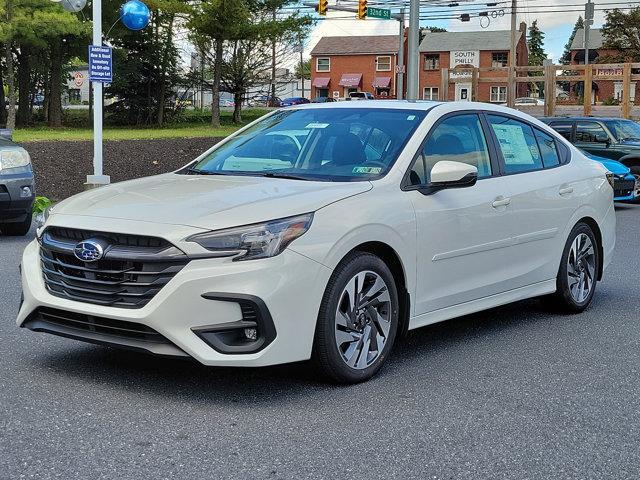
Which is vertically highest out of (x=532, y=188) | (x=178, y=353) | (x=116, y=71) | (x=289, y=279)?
(x=116, y=71)

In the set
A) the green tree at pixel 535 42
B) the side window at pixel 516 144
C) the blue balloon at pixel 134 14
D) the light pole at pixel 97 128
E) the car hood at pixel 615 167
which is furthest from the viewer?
the green tree at pixel 535 42

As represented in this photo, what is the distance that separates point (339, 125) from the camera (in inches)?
230

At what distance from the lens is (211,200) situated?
15.4ft

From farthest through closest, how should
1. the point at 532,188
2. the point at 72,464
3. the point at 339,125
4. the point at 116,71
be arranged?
the point at 116,71 → the point at 532,188 → the point at 339,125 → the point at 72,464

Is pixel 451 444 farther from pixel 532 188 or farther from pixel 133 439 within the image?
pixel 532 188

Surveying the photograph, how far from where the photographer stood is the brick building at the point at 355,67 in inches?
3211

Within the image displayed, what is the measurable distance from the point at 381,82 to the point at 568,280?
75627 mm

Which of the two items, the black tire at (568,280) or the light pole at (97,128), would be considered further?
the light pole at (97,128)

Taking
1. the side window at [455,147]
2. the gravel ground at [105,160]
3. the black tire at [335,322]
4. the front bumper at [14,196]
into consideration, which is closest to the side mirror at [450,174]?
the side window at [455,147]

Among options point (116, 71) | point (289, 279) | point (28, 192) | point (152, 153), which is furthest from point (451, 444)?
point (116, 71)

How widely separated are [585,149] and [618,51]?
2313 inches

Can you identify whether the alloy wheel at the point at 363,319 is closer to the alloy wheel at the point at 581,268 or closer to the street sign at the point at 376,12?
the alloy wheel at the point at 581,268

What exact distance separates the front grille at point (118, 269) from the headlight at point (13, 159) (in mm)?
6430

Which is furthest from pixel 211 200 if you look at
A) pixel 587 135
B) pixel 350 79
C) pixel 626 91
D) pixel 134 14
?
pixel 350 79
